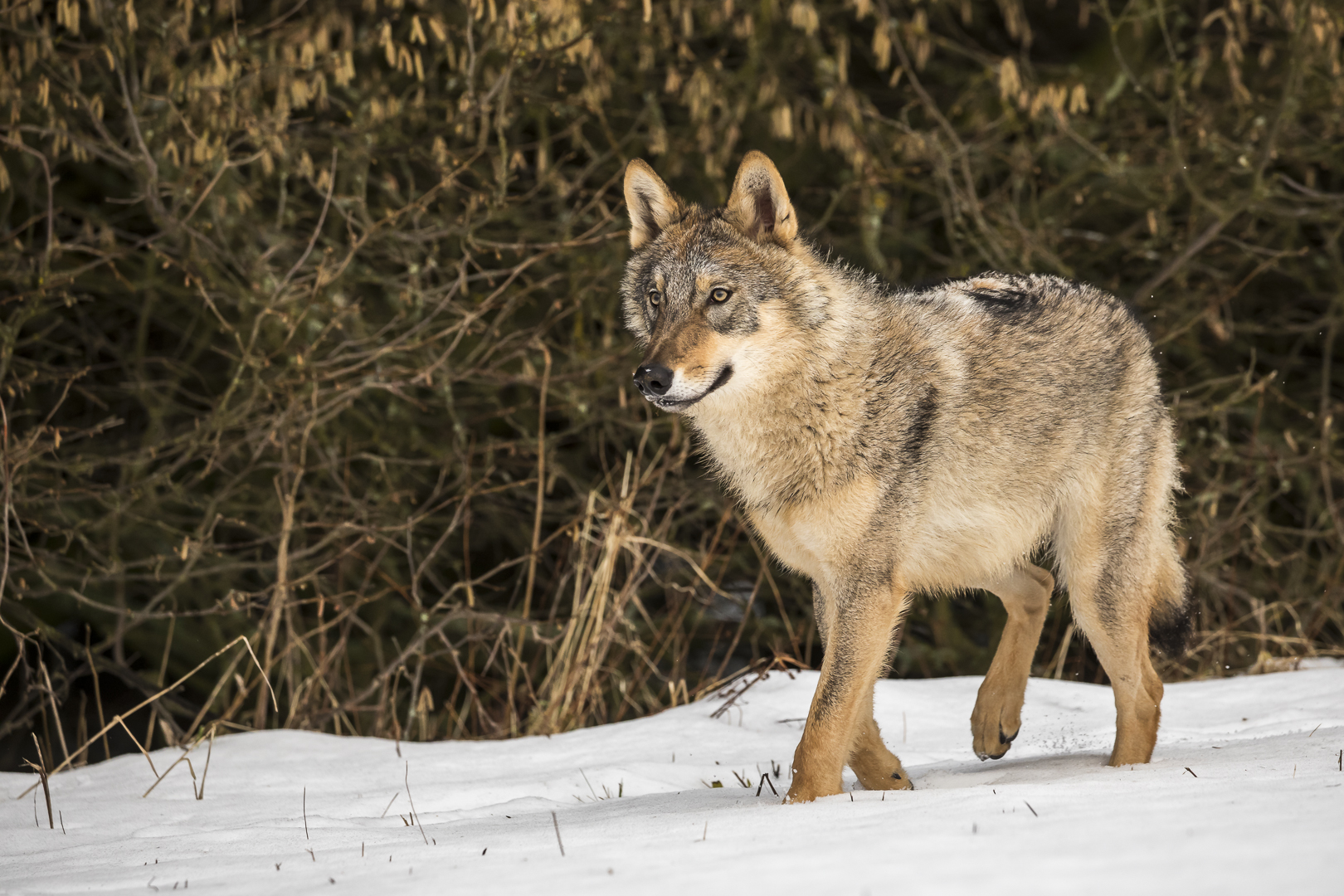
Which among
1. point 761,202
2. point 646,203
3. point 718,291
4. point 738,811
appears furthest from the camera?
point 646,203

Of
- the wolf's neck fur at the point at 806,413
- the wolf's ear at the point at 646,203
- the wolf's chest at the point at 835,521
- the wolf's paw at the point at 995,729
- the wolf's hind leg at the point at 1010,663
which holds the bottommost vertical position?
the wolf's paw at the point at 995,729

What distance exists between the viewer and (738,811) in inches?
135

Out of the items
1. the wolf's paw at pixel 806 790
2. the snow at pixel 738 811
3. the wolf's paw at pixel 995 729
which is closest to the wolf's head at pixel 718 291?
the wolf's paw at pixel 806 790

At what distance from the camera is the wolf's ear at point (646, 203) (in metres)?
4.69

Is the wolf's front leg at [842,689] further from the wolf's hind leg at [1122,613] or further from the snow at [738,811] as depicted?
the wolf's hind leg at [1122,613]

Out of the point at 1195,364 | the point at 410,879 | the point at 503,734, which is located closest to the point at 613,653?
the point at 503,734

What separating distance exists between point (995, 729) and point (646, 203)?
2.41m

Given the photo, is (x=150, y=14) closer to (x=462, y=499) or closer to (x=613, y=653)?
(x=462, y=499)

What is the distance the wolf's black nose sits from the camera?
12.9ft

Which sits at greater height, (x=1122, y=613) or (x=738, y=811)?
(x=738, y=811)

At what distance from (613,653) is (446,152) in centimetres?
319

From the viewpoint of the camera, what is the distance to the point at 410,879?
2.80 meters

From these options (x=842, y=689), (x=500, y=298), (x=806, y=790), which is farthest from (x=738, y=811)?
(x=500, y=298)

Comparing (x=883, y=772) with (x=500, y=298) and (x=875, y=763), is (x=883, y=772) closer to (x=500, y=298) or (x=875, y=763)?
(x=875, y=763)
